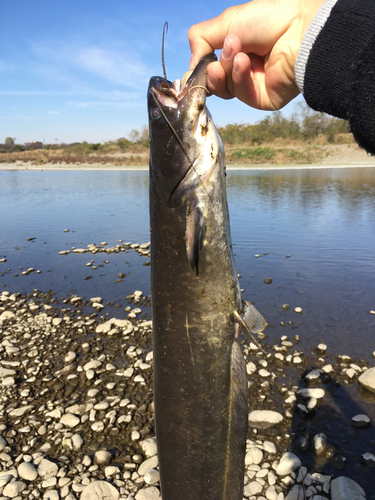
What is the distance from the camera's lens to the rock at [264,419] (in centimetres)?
362

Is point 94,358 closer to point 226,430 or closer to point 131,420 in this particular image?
point 131,420

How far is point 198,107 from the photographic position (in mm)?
1829

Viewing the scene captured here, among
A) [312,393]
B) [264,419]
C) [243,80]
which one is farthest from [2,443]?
[243,80]

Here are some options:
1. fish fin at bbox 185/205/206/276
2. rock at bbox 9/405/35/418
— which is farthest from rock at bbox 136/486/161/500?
fish fin at bbox 185/205/206/276

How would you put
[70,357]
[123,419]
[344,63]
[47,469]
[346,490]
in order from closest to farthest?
[344,63] < [346,490] < [47,469] < [123,419] < [70,357]

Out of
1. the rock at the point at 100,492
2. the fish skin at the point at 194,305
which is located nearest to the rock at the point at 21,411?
the rock at the point at 100,492

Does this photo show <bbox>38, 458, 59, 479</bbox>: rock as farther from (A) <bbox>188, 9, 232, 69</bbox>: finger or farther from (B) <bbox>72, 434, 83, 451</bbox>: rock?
(A) <bbox>188, 9, 232, 69</bbox>: finger

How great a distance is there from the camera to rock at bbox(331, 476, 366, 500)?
279 centimetres

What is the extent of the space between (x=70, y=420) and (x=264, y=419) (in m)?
2.14

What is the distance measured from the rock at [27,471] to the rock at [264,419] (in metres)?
2.18

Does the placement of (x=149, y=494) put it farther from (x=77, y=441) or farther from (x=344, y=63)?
(x=344, y=63)

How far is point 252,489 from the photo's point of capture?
298cm

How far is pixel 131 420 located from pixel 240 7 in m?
3.93

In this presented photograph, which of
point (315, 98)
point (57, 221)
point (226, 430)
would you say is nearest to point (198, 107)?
point (315, 98)
